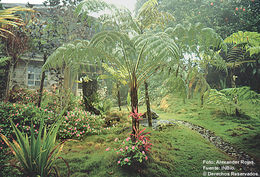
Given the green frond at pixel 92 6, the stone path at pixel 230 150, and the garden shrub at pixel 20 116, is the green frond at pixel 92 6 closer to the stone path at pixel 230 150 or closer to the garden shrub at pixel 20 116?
the garden shrub at pixel 20 116

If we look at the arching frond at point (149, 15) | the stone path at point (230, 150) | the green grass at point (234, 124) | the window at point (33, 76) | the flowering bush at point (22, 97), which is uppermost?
the arching frond at point (149, 15)

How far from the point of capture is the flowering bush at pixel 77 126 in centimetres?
346

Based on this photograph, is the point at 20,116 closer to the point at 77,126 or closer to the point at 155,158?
the point at 77,126

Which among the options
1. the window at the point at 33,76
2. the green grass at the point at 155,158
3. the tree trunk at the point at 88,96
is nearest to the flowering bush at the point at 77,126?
the green grass at the point at 155,158

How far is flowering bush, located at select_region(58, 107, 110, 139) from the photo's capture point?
346 centimetres

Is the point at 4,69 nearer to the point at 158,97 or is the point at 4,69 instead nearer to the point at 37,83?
the point at 37,83

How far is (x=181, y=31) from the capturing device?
9.34ft

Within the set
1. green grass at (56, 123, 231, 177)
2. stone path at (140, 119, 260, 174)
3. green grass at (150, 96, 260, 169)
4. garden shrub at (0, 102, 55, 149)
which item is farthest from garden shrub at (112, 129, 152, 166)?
garden shrub at (0, 102, 55, 149)

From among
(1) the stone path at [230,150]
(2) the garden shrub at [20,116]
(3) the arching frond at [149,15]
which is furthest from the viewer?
(3) the arching frond at [149,15]

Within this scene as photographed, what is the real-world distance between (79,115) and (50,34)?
3268mm

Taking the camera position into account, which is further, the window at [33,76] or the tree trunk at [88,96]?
the window at [33,76]

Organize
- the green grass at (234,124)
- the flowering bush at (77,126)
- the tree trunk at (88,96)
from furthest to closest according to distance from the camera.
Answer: the tree trunk at (88,96) < the flowering bush at (77,126) < the green grass at (234,124)

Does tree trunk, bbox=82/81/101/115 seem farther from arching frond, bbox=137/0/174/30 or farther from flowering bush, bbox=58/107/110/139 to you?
arching frond, bbox=137/0/174/30

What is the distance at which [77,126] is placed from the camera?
12.3ft
